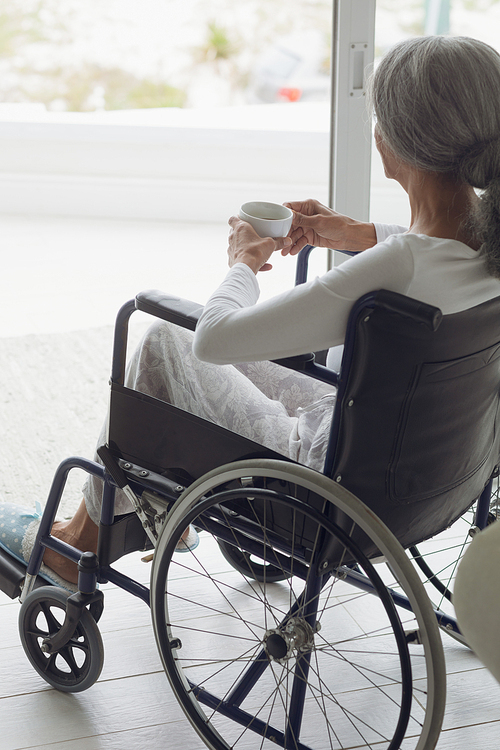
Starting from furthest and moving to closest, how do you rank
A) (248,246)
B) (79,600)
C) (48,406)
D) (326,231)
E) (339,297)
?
(48,406) < (326,231) < (79,600) < (248,246) < (339,297)

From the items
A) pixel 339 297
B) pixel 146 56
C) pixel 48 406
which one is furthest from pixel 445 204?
pixel 146 56

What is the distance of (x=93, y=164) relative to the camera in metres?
5.90

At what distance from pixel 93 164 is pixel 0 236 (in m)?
1.18

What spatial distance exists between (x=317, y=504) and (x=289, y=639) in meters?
0.21

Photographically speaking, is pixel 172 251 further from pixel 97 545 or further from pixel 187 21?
pixel 187 21

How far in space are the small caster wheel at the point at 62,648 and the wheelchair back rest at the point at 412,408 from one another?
0.61 m

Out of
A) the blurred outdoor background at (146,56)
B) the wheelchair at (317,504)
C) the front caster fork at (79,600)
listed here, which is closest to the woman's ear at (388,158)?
the wheelchair at (317,504)

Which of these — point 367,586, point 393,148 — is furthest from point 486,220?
point 367,586

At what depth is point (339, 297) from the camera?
96 centimetres

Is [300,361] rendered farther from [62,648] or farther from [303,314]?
[62,648]

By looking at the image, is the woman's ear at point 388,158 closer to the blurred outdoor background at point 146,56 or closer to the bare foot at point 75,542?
the bare foot at point 75,542

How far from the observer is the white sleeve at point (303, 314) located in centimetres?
96

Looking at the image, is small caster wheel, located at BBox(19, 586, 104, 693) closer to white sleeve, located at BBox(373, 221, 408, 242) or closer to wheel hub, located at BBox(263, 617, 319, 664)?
wheel hub, located at BBox(263, 617, 319, 664)

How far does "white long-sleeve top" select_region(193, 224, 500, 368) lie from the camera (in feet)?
3.14
